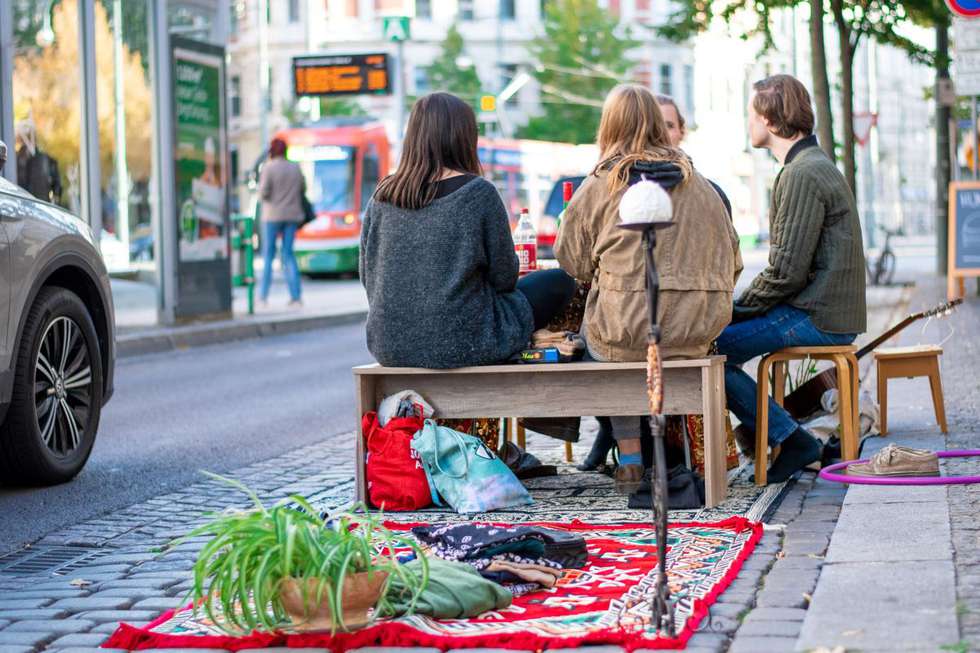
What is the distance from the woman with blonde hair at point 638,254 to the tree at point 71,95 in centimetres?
1066

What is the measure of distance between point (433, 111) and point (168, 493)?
86.6 inches

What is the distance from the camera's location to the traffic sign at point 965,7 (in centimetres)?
1070

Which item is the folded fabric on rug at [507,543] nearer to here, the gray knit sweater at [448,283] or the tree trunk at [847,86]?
the gray knit sweater at [448,283]

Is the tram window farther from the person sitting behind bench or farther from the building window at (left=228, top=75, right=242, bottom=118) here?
the building window at (left=228, top=75, right=242, bottom=118)

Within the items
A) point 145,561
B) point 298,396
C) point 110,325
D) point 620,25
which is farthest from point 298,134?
point 620,25

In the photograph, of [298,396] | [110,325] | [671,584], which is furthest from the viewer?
[298,396]

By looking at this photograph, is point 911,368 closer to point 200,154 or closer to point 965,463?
point 965,463

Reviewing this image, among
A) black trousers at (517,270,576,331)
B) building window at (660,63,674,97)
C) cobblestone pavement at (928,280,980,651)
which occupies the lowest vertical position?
cobblestone pavement at (928,280,980,651)

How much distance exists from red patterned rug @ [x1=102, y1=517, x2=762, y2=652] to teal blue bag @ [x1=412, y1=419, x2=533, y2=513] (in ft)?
3.41

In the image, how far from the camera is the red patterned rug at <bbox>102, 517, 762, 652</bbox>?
409 centimetres

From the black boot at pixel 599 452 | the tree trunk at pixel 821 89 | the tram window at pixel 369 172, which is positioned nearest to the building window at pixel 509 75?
the tram window at pixel 369 172

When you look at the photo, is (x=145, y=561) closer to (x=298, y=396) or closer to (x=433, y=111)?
(x=433, y=111)

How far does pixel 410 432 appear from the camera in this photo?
6445 millimetres

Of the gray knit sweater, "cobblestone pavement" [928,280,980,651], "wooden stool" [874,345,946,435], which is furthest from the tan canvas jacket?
"wooden stool" [874,345,946,435]
